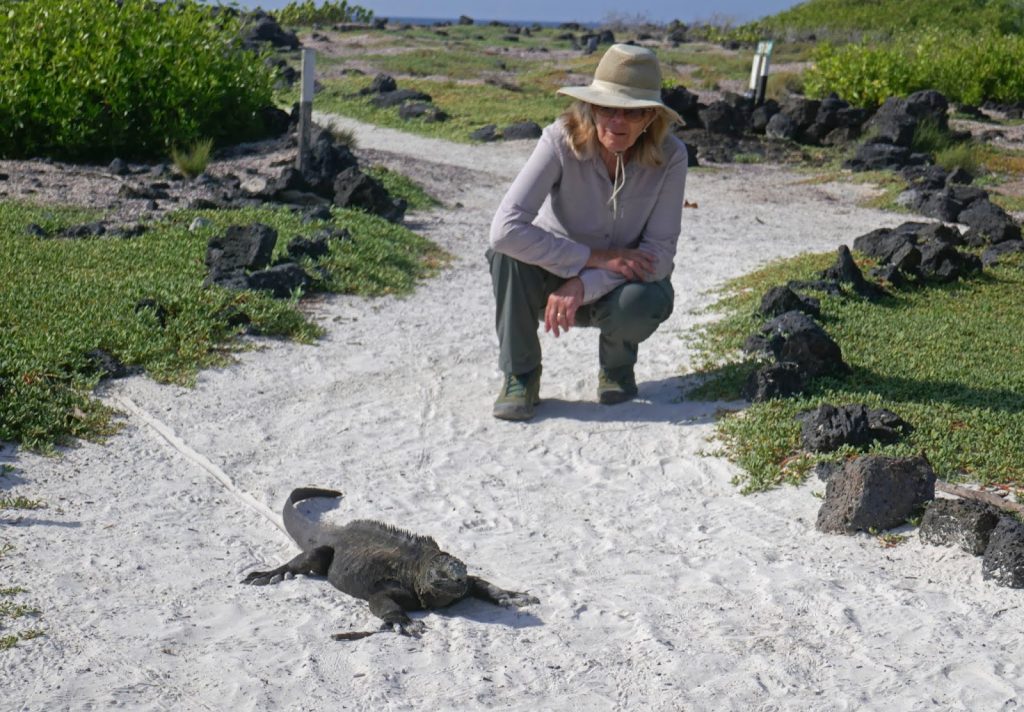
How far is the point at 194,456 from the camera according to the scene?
6.05 m

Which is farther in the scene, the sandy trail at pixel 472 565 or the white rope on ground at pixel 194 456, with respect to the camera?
the white rope on ground at pixel 194 456

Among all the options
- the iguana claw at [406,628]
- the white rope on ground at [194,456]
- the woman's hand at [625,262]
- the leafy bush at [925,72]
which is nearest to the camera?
the iguana claw at [406,628]

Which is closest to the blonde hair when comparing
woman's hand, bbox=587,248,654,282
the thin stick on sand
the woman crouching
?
the woman crouching

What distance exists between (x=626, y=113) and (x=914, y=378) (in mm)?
2284

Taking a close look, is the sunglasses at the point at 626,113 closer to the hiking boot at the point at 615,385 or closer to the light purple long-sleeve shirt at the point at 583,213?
the light purple long-sleeve shirt at the point at 583,213

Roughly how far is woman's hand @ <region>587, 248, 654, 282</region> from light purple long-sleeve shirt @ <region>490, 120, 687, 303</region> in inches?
1.1

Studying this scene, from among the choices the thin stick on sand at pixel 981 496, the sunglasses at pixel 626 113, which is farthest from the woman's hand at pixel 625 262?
the thin stick on sand at pixel 981 496

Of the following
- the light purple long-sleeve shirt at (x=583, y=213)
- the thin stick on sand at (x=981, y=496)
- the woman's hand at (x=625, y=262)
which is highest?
the light purple long-sleeve shirt at (x=583, y=213)

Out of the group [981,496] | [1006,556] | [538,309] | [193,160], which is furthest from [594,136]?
[193,160]

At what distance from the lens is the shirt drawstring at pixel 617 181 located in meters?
6.22

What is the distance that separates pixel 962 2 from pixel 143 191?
44447 mm

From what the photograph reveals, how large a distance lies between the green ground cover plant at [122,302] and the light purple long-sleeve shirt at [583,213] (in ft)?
7.39

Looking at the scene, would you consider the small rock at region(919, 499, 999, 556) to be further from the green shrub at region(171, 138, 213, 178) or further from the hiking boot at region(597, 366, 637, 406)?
the green shrub at region(171, 138, 213, 178)

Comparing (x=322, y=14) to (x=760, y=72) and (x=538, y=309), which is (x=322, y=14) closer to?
(x=760, y=72)
